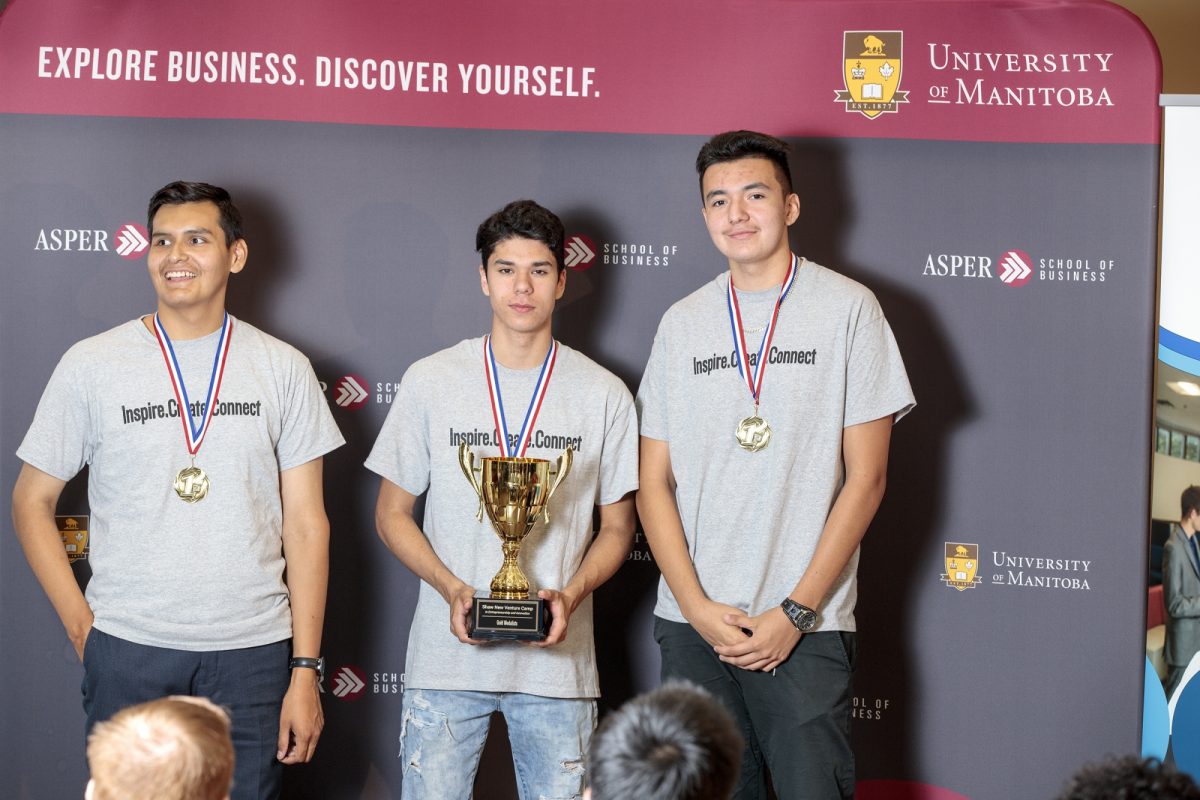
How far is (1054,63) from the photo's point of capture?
11.9 ft

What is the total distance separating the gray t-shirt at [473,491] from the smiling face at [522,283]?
0.14 meters

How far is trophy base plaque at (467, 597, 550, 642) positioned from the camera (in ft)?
9.11

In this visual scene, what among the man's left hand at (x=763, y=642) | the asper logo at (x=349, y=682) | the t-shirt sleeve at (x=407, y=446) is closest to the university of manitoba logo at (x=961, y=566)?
the man's left hand at (x=763, y=642)

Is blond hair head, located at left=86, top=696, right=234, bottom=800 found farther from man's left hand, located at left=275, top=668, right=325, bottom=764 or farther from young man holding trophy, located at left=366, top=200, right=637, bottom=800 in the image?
man's left hand, located at left=275, top=668, right=325, bottom=764

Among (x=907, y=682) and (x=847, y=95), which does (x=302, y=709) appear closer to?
(x=907, y=682)

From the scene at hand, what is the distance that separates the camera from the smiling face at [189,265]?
3.06 meters

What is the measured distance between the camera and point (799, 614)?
2840 mm

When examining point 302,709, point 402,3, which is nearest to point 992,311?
point 402,3

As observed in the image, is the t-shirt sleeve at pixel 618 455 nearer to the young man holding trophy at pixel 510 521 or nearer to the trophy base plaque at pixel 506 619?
the young man holding trophy at pixel 510 521

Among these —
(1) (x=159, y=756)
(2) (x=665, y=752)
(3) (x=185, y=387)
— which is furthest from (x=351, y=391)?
(2) (x=665, y=752)

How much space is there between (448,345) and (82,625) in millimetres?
1329

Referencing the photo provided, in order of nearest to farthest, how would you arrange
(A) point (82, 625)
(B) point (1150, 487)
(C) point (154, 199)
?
1. (A) point (82, 625)
2. (C) point (154, 199)
3. (B) point (1150, 487)

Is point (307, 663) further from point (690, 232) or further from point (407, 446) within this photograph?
point (690, 232)

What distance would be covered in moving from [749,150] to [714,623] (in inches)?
49.3
